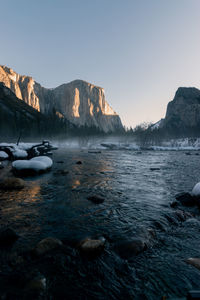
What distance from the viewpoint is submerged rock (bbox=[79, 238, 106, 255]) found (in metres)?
4.02

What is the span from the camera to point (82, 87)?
647 ft

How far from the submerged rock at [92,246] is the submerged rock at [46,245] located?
653 millimetres

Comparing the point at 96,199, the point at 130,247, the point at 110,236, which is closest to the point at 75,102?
the point at 96,199

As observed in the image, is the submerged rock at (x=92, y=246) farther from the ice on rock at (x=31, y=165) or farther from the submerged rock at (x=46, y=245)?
the ice on rock at (x=31, y=165)

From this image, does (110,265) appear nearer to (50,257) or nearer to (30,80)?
(50,257)

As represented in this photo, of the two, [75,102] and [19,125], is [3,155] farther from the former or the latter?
[75,102]

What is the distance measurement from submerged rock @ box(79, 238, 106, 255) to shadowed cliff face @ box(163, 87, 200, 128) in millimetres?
178962

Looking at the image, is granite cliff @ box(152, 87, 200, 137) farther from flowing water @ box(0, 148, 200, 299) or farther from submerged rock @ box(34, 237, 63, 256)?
submerged rock @ box(34, 237, 63, 256)

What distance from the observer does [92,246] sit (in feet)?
13.4


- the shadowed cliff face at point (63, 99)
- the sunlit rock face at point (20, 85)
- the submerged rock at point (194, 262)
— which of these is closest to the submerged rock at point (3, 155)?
the submerged rock at point (194, 262)

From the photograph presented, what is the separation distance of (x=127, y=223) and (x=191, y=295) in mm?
3951

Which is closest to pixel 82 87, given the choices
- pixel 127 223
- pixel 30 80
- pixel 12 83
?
pixel 30 80

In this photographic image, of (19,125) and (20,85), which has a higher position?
(20,85)

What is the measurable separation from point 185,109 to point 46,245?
191m
